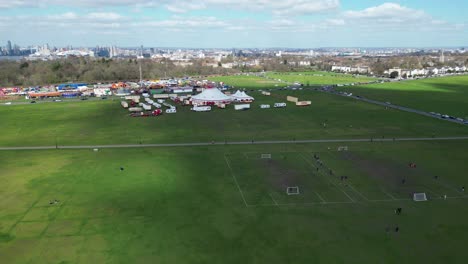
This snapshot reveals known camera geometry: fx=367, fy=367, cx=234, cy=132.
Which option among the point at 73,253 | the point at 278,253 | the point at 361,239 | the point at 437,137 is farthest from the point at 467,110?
the point at 73,253

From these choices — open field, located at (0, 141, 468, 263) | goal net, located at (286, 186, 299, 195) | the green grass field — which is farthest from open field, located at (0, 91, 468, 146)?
goal net, located at (286, 186, 299, 195)

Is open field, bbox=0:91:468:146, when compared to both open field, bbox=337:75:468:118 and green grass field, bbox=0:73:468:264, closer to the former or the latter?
green grass field, bbox=0:73:468:264

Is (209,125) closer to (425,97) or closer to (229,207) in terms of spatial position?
(229,207)

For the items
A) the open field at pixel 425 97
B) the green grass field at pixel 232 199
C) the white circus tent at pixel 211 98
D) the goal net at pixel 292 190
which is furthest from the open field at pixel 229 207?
the white circus tent at pixel 211 98

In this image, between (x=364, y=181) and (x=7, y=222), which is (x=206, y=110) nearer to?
(x=364, y=181)

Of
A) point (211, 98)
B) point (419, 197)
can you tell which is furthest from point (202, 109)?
point (419, 197)
